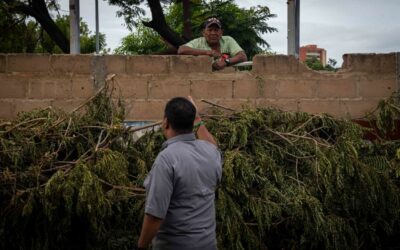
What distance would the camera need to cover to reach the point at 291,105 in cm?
601

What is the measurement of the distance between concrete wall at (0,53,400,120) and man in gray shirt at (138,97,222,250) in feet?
9.33

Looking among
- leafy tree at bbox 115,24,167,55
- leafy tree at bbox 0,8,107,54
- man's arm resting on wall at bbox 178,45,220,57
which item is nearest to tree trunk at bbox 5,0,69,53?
leafy tree at bbox 0,8,107,54

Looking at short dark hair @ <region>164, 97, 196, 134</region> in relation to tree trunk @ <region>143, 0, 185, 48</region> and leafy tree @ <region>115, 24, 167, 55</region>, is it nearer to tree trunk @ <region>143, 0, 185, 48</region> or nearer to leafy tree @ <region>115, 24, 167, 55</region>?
tree trunk @ <region>143, 0, 185, 48</region>

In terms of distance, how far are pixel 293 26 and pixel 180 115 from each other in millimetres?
4397

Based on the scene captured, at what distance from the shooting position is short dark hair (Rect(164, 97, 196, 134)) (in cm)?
293

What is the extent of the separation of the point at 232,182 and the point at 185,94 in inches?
76.0

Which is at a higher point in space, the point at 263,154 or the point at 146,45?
the point at 146,45

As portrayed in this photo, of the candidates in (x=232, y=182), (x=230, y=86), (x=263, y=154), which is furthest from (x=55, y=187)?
(x=230, y=86)

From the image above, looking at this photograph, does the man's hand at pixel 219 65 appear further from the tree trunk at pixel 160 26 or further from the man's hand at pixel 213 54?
the tree trunk at pixel 160 26

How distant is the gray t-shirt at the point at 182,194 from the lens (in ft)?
9.14

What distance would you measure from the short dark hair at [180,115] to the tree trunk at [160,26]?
32.2 ft

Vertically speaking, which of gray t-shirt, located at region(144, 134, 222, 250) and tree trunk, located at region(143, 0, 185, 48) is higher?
tree trunk, located at region(143, 0, 185, 48)

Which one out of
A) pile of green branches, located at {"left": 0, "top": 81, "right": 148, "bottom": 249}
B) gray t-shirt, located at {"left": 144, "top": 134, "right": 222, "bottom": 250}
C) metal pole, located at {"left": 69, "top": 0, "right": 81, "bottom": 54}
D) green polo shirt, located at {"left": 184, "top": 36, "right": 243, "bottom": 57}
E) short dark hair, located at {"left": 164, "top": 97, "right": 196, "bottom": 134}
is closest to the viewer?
gray t-shirt, located at {"left": 144, "top": 134, "right": 222, "bottom": 250}

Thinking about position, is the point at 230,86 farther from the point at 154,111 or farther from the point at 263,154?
the point at 263,154
